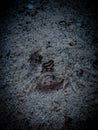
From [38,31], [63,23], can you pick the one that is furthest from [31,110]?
[63,23]

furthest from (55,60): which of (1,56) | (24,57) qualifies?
(1,56)

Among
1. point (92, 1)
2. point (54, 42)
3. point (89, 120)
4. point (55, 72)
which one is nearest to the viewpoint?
point (89, 120)

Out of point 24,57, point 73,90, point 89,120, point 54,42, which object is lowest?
point 89,120

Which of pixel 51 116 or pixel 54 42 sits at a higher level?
pixel 54 42

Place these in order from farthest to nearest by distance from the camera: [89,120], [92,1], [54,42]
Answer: [92,1] → [54,42] → [89,120]

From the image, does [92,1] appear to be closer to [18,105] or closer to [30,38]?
[30,38]

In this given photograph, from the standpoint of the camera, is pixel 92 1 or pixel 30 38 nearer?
pixel 30 38
